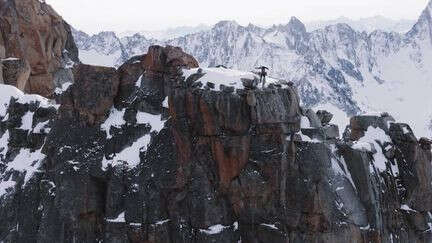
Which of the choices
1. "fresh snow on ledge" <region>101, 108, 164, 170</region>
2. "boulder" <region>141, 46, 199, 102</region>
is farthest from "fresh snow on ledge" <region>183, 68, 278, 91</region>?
"fresh snow on ledge" <region>101, 108, 164, 170</region>

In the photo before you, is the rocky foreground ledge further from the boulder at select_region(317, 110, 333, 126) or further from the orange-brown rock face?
the orange-brown rock face

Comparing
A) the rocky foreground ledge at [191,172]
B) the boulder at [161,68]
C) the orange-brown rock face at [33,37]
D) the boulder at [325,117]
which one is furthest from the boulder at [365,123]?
the orange-brown rock face at [33,37]

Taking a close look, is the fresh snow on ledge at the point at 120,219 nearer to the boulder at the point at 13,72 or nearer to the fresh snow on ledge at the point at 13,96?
the fresh snow on ledge at the point at 13,96

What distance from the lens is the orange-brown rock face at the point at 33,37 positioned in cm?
9019

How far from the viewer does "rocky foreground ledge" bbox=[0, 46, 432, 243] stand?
4456cm

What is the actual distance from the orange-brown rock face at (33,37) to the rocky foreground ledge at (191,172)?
137 feet

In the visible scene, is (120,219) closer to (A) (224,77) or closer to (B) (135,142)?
(B) (135,142)

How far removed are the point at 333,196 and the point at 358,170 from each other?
5.12 metres

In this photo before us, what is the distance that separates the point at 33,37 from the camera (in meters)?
94.5

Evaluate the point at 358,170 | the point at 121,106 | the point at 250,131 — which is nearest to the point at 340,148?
the point at 358,170

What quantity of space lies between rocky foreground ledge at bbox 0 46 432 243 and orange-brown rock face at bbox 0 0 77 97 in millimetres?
41888

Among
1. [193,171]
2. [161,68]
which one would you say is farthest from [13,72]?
[193,171]

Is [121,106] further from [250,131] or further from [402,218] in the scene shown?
[402,218]

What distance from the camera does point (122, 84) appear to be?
5131 cm
